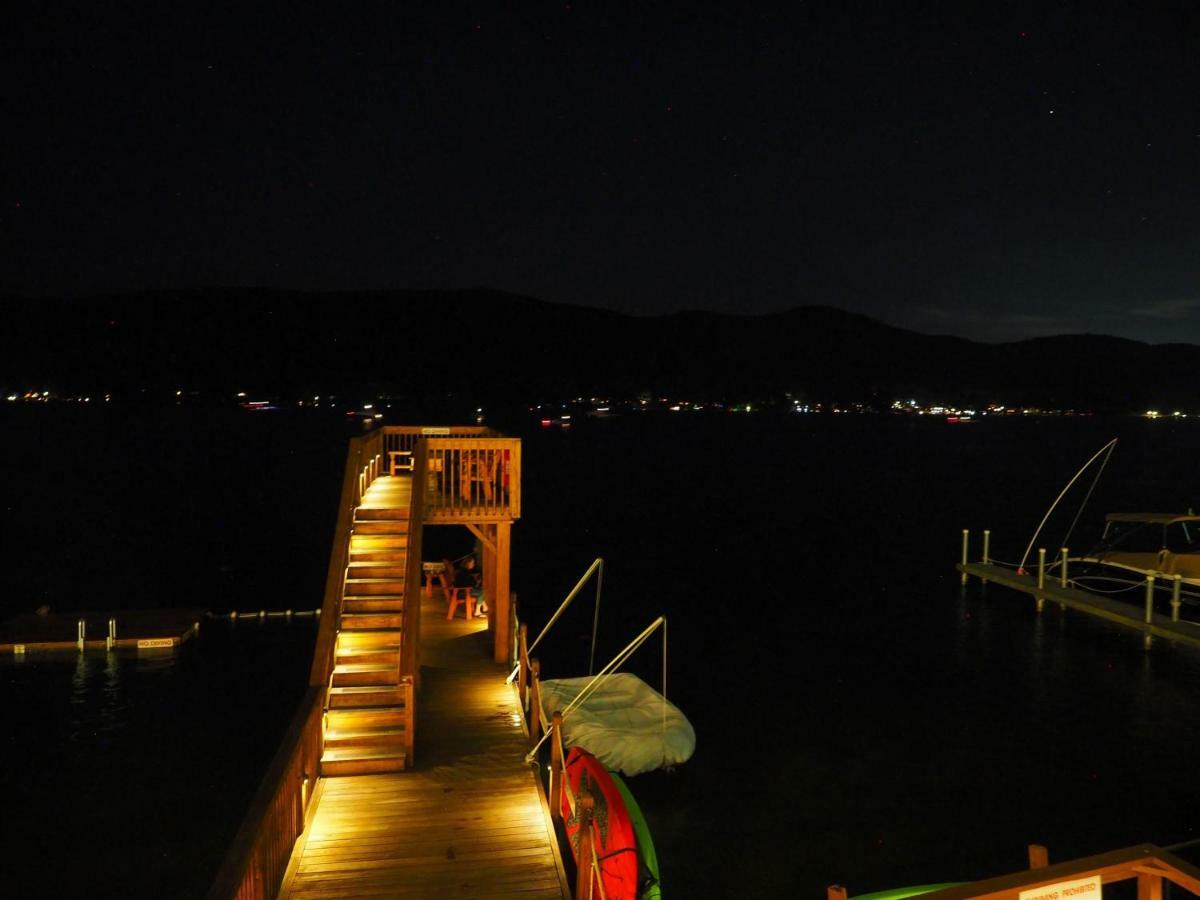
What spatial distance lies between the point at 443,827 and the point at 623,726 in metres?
6.30

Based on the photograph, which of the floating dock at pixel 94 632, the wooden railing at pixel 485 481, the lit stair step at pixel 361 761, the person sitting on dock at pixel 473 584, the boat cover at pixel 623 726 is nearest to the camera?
the lit stair step at pixel 361 761

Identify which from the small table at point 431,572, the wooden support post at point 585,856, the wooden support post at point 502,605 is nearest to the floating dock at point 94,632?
the small table at point 431,572

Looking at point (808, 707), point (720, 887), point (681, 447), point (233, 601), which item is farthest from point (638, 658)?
point (681, 447)

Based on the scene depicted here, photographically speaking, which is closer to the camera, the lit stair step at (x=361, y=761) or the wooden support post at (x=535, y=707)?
the lit stair step at (x=361, y=761)

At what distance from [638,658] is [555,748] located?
16.0 metres

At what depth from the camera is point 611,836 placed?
903 cm

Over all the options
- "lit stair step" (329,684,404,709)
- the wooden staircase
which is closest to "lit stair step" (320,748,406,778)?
the wooden staircase

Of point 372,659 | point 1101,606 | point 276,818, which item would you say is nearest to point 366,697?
point 372,659

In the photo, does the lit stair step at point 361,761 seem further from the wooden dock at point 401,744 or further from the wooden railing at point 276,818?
the wooden railing at point 276,818

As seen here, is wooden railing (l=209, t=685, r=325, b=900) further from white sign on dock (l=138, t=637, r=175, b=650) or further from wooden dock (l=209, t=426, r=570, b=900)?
white sign on dock (l=138, t=637, r=175, b=650)

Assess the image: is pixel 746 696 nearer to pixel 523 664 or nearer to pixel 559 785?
pixel 523 664

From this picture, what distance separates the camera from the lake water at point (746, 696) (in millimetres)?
→ 14336

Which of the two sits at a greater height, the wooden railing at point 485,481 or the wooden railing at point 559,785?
the wooden railing at point 485,481

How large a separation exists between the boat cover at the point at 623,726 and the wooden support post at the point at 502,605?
3.38ft
